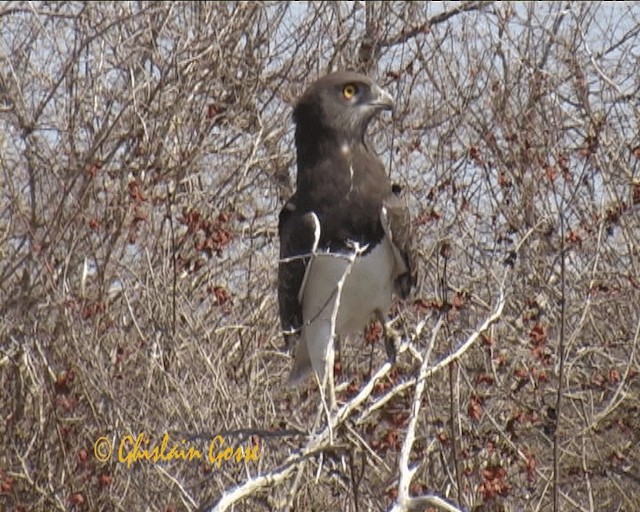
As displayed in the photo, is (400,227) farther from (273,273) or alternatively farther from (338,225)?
(273,273)

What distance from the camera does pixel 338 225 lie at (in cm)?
621

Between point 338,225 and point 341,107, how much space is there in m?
0.61

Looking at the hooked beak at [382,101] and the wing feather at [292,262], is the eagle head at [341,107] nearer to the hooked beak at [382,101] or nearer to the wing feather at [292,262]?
the hooked beak at [382,101]

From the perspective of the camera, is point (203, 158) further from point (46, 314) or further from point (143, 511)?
point (143, 511)

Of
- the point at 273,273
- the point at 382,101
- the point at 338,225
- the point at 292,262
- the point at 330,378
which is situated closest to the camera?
the point at 330,378

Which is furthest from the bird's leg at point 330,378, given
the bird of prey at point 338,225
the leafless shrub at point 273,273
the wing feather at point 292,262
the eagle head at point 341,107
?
the eagle head at point 341,107

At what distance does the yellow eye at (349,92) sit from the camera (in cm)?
656

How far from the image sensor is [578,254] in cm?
659

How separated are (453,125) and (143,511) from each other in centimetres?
289

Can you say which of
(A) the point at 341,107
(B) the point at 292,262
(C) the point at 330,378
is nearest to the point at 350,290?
(B) the point at 292,262

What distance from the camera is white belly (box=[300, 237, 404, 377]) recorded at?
6.28 meters

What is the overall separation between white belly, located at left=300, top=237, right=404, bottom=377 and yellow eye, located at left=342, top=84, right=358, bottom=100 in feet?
2.24

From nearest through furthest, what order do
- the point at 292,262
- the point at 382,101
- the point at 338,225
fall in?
the point at 338,225
the point at 292,262
the point at 382,101

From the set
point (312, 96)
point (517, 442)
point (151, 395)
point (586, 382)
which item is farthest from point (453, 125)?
point (151, 395)
